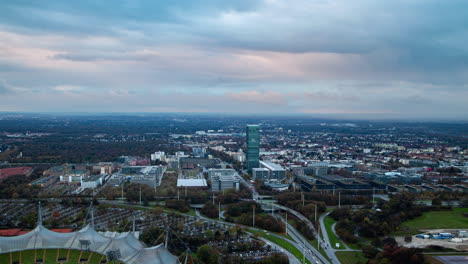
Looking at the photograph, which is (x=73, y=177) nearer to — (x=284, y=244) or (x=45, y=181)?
(x=45, y=181)

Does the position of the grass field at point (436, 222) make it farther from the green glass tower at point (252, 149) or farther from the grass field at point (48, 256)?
the green glass tower at point (252, 149)

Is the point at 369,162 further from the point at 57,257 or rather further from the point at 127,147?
the point at 57,257

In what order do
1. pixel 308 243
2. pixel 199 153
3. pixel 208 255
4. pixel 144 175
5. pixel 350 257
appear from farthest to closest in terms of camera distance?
pixel 199 153
pixel 144 175
pixel 308 243
pixel 350 257
pixel 208 255

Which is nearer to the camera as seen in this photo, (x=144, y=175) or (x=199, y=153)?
(x=144, y=175)

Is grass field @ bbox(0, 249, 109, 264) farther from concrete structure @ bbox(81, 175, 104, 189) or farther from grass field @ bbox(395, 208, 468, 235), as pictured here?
concrete structure @ bbox(81, 175, 104, 189)

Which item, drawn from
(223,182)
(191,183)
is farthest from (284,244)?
(191,183)

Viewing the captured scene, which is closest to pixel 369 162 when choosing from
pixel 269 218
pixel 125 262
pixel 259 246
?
pixel 269 218
